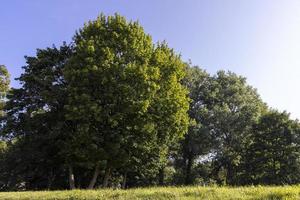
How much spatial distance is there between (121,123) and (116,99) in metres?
2.50

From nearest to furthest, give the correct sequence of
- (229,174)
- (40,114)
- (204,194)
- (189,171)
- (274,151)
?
(204,194) → (40,114) → (274,151) → (189,171) → (229,174)

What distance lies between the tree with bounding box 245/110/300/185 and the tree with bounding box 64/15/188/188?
22.4 m

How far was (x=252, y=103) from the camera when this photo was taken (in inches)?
2482

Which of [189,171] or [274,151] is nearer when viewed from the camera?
[274,151]

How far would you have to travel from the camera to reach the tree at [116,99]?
3566 cm

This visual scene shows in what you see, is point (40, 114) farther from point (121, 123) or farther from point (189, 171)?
point (189, 171)

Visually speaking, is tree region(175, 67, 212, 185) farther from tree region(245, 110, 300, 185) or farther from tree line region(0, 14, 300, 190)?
tree region(245, 110, 300, 185)

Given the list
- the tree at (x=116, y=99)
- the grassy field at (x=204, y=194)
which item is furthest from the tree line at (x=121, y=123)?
the grassy field at (x=204, y=194)

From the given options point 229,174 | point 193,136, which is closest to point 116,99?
point 193,136

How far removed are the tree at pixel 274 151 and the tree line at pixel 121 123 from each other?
0.15 meters

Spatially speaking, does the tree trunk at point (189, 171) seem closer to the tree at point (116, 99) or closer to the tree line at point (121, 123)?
the tree line at point (121, 123)

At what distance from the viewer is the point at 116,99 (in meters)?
36.2

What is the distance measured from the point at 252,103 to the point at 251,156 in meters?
9.13

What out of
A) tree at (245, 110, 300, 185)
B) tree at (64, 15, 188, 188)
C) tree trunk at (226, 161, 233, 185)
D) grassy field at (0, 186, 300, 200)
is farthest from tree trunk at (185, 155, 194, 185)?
grassy field at (0, 186, 300, 200)
